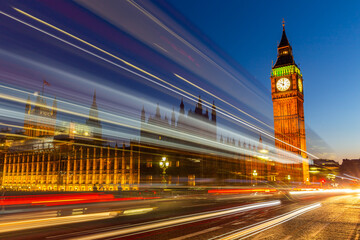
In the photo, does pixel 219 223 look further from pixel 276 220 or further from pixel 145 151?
pixel 145 151

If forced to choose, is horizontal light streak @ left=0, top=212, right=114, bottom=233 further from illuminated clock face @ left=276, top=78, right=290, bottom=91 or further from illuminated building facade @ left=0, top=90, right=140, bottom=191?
illuminated clock face @ left=276, top=78, right=290, bottom=91

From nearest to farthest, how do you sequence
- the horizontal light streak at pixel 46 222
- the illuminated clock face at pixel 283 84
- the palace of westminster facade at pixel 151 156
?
the horizontal light streak at pixel 46 222, the palace of westminster facade at pixel 151 156, the illuminated clock face at pixel 283 84

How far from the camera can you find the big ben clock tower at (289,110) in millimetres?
90188

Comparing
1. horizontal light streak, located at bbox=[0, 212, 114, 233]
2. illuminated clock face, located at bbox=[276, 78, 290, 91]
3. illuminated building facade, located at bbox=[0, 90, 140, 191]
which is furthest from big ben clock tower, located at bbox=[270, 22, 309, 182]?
horizontal light streak, located at bbox=[0, 212, 114, 233]

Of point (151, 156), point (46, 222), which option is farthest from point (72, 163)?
point (46, 222)

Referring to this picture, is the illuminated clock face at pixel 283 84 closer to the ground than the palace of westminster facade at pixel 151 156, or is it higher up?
higher up

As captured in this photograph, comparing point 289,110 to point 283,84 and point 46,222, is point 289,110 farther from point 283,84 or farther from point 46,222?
point 46,222

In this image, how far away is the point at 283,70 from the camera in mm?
95688

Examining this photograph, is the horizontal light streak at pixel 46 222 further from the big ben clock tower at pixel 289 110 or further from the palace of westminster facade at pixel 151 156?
the big ben clock tower at pixel 289 110

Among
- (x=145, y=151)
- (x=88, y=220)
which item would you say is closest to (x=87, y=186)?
(x=145, y=151)

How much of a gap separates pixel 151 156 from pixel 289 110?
4973 cm

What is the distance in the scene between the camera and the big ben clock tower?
90188mm

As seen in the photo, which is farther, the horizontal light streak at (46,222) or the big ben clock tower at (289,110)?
the big ben clock tower at (289,110)

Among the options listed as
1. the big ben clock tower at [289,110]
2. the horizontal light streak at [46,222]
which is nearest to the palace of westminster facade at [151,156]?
the big ben clock tower at [289,110]
